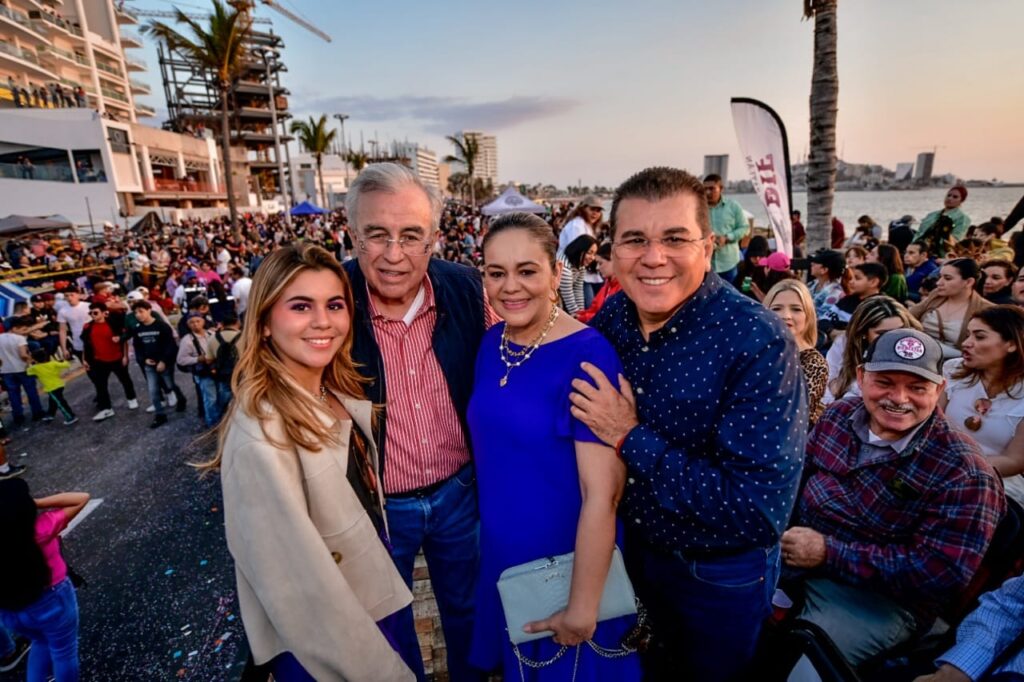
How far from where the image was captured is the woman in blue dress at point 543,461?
1598mm

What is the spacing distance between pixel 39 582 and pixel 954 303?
7315mm

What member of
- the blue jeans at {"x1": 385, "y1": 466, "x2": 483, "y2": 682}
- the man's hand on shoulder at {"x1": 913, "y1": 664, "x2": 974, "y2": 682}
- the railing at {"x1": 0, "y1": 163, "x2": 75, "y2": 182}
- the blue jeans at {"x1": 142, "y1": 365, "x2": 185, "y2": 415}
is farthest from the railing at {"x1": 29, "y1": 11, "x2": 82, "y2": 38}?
the man's hand on shoulder at {"x1": 913, "y1": 664, "x2": 974, "y2": 682}

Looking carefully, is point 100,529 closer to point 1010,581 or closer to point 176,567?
point 176,567

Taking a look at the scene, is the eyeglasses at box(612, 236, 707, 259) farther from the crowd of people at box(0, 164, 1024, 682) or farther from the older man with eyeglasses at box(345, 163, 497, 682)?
the older man with eyeglasses at box(345, 163, 497, 682)

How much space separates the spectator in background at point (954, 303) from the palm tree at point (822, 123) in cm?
300

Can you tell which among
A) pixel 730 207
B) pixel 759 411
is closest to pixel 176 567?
pixel 759 411

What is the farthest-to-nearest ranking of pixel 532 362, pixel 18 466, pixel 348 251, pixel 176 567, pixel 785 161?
1. pixel 348 251
2. pixel 785 161
3. pixel 18 466
4. pixel 176 567
5. pixel 532 362

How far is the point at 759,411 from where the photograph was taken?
4.81 ft

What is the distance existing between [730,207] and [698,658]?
6670 mm

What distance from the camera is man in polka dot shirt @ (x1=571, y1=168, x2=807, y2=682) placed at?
4.87 feet

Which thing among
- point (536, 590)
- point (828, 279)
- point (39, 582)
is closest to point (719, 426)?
point (536, 590)

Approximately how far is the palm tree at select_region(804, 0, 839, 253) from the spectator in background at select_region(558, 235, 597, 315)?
3663mm

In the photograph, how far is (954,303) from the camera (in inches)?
177

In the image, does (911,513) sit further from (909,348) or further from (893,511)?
(909,348)
